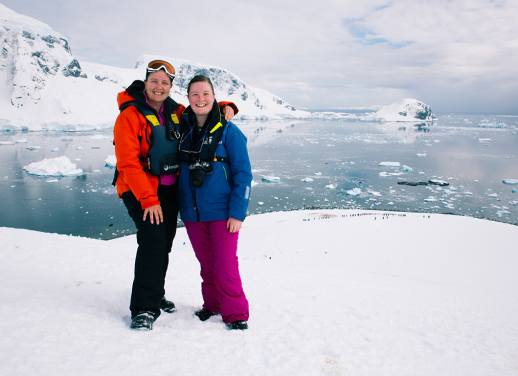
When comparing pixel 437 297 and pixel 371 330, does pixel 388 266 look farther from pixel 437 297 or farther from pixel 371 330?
pixel 371 330

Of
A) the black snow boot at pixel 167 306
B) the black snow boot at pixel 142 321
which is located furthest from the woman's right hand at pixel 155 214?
the black snow boot at pixel 167 306

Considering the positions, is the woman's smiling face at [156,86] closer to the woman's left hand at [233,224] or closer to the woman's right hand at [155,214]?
the woman's right hand at [155,214]

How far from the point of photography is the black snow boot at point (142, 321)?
9.89 ft

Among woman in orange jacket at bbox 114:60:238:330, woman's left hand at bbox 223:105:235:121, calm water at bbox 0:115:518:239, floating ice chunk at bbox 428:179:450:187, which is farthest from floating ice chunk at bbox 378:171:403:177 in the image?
woman in orange jacket at bbox 114:60:238:330

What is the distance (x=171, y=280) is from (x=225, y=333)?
190 cm

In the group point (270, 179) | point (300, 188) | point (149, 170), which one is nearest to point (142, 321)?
point (149, 170)

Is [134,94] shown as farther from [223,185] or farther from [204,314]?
[204,314]

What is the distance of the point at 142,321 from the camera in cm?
304

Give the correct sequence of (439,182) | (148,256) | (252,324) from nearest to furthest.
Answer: (148,256) → (252,324) → (439,182)

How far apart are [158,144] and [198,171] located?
0.41 meters

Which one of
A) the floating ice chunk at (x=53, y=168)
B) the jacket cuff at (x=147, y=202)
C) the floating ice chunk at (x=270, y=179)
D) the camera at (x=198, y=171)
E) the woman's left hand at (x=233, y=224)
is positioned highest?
the camera at (x=198, y=171)

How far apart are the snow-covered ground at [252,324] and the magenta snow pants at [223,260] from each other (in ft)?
0.66

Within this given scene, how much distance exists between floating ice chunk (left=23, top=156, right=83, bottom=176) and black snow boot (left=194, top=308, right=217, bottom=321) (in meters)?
36.0

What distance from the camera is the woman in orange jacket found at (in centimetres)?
289
